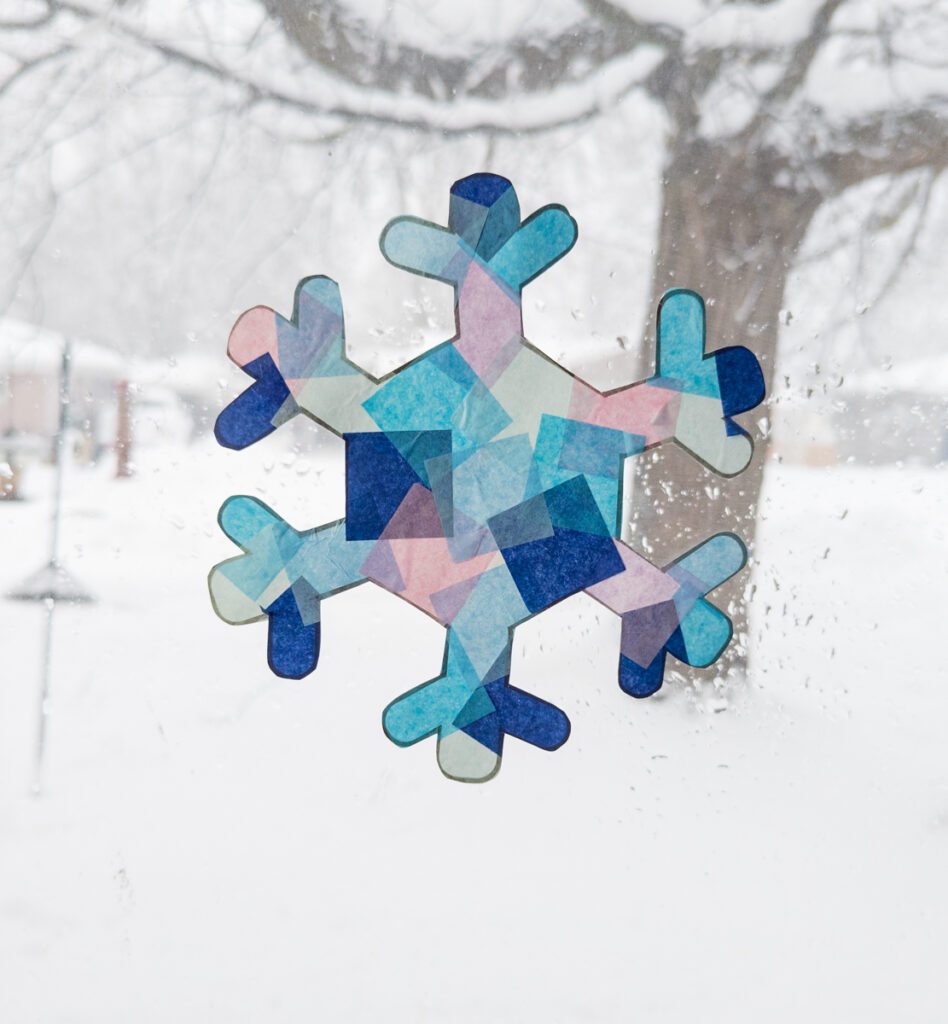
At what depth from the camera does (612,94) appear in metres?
0.75

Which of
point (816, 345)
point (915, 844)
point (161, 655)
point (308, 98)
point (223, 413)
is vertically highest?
point (308, 98)

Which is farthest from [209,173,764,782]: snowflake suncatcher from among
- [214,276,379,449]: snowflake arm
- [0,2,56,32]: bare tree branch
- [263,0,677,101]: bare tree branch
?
[0,2,56,32]: bare tree branch

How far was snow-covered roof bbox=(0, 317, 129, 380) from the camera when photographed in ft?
2.48

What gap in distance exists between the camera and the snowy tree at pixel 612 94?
74 cm

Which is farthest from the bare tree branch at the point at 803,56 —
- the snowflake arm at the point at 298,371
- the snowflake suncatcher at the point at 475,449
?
the snowflake arm at the point at 298,371

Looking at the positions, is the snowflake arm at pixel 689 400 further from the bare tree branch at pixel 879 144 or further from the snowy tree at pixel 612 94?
the bare tree branch at pixel 879 144

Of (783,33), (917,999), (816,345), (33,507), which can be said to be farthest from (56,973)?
(783,33)

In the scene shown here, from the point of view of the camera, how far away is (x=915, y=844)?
796mm

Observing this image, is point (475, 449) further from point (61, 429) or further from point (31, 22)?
point (31, 22)

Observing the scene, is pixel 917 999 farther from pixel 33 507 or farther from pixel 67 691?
pixel 33 507

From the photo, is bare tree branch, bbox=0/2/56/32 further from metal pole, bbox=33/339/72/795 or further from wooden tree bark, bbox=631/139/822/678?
wooden tree bark, bbox=631/139/822/678

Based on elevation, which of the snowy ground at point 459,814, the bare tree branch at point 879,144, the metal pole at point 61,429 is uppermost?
the bare tree branch at point 879,144

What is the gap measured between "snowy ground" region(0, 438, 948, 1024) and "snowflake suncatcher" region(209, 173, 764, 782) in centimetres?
4

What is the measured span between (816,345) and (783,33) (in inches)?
12.0
